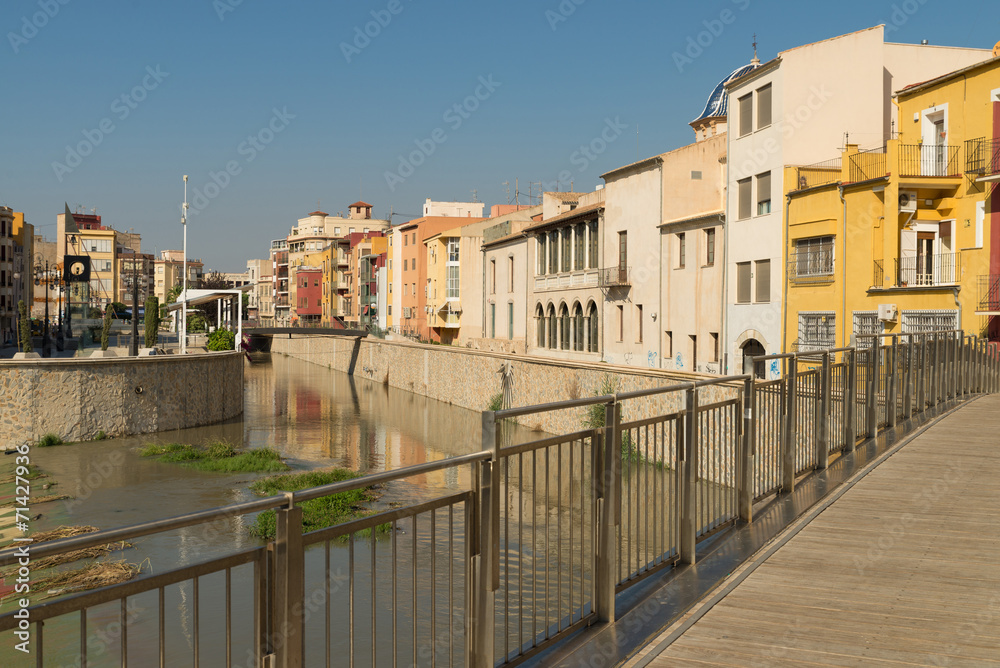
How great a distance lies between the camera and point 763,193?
109 ft

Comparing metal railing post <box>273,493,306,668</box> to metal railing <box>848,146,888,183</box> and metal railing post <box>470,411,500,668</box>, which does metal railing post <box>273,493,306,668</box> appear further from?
metal railing <box>848,146,888,183</box>

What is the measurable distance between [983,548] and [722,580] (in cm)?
227

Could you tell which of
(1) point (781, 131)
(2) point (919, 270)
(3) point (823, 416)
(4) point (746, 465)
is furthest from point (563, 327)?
(4) point (746, 465)

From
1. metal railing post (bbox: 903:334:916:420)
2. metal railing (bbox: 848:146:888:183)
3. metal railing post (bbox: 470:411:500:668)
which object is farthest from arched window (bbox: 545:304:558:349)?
metal railing post (bbox: 470:411:500:668)

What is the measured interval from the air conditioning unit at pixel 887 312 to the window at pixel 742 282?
619 cm

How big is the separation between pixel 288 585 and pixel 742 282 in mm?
32401

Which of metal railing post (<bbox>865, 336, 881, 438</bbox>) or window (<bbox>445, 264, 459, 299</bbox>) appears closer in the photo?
metal railing post (<bbox>865, 336, 881, 438</bbox>)

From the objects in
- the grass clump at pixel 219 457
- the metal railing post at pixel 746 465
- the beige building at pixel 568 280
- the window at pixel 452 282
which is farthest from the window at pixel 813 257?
the window at pixel 452 282

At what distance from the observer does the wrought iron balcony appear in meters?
40.6

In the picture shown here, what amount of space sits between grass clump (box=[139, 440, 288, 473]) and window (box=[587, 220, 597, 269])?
2048 centimetres

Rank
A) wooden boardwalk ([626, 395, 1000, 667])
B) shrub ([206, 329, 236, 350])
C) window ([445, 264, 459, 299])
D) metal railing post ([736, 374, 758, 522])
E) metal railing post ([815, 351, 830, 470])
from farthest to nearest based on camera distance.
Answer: window ([445, 264, 459, 299]) < shrub ([206, 329, 236, 350]) < metal railing post ([815, 351, 830, 470]) < metal railing post ([736, 374, 758, 522]) < wooden boardwalk ([626, 395, 1000, 667])

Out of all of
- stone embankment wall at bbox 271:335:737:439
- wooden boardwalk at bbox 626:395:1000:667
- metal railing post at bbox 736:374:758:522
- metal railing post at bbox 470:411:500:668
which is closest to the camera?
metal railing post at bbox 470:411:500:668

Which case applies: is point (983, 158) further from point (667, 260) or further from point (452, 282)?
point (452, 282)

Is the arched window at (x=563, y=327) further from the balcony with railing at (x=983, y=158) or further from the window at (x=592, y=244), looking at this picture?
the balcony with railing at (x=983, y=158)
